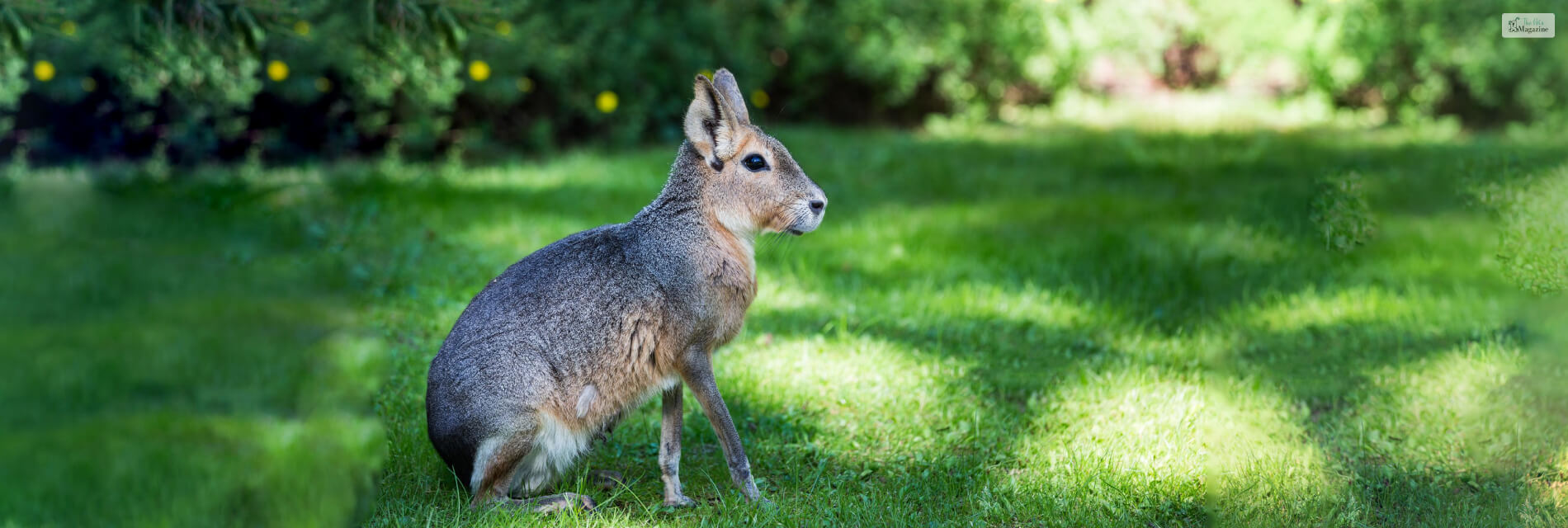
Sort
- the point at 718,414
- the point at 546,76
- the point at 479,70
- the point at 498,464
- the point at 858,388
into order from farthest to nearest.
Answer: the point at 546,76 → the point at 479,70 → the point at 858,388 → the point at 718,414 → the point at 498,464

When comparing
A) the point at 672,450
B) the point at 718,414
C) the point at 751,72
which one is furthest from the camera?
the point at 751,72

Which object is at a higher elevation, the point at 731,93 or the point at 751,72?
the point at 731,93

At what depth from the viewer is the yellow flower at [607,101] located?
9117 millimetres

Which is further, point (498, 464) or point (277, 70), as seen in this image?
point (277, 70)

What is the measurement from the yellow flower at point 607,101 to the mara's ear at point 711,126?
18.6 feet

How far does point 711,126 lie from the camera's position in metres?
3.53

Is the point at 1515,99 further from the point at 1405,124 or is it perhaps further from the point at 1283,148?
the point at 1283,148

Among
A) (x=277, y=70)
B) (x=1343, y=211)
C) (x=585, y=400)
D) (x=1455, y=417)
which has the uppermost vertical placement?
(x=277, y=70)

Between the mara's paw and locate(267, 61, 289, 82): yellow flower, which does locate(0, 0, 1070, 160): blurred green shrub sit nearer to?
locate(267, 61, 289, 82): yellow flower

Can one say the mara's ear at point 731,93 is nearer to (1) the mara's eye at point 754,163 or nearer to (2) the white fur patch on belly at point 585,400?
(1) the mara's eye at point 754,163

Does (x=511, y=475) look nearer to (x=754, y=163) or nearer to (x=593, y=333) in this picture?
(x=593, y=333)

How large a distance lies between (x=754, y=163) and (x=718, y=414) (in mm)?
759

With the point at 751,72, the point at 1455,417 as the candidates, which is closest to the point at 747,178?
the point at 1455,417

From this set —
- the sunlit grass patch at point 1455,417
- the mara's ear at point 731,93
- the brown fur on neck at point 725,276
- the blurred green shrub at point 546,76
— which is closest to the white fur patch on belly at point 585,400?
the brown fur on neck at point 725,276
